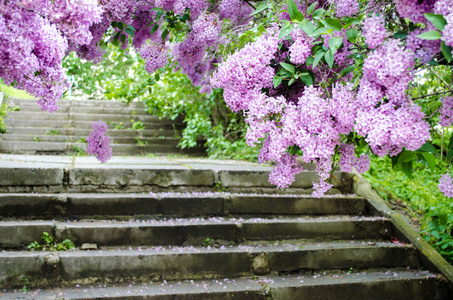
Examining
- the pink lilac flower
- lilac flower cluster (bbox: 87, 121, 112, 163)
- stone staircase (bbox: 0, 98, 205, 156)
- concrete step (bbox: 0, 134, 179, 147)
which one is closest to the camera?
the pink lilac flower

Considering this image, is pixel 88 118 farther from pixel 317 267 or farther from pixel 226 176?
pixel 317 267

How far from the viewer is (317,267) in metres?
3.27

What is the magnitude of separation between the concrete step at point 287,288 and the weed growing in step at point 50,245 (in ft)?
1.10

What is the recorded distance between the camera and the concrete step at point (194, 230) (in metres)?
3.02

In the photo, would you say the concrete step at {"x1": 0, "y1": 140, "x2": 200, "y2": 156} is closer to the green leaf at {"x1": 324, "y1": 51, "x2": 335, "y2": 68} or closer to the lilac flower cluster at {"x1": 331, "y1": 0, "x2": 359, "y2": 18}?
the lilac flower cluster at {"x1": 331, "y1": 0, "x2": 359, "y2": 18}

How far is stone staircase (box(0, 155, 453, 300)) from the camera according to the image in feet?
9.25

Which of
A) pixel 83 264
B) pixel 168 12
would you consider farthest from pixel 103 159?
pixel 168 12

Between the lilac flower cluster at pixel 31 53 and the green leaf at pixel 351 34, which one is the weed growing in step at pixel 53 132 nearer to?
the lilac flower cluster at pixel 31 53

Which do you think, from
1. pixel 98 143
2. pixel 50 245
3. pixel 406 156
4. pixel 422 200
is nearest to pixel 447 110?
pixel 406 156

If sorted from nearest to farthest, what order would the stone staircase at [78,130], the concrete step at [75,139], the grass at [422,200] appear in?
1. the grass at [422,200]
2. the stone staircase at [78,130]
3. the concrete step at [75,139]

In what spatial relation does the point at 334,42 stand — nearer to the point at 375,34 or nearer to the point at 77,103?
the point at 375,34

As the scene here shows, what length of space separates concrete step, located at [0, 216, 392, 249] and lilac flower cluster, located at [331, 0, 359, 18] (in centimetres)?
209

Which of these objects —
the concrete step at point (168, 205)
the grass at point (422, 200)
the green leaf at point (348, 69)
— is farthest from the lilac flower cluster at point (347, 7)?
the concrete step at point (168, 205)

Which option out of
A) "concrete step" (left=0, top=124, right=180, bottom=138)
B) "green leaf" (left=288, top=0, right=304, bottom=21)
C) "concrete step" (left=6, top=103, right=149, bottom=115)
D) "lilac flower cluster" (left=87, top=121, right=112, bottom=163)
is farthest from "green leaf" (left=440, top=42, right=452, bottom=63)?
"concrete step" (left=6, top=103, right=149, bottom=115)
